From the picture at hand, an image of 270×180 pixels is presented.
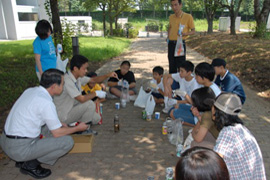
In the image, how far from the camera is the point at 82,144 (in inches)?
146

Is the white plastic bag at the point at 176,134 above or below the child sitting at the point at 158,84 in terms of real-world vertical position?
below

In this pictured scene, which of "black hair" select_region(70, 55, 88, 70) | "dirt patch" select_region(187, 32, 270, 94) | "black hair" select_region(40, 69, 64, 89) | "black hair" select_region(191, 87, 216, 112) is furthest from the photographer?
"dirt patch" select_region(187, 32, 270, 94)

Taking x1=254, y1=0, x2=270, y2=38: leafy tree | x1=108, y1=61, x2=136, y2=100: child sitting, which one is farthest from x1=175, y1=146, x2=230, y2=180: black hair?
x1=254, y1=0, x2=270, y2=38: leafy tree

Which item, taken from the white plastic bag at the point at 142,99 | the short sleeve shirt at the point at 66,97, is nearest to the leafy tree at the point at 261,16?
the white plastic bag at the point at 142,99

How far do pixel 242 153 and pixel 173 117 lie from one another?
2.52 meters

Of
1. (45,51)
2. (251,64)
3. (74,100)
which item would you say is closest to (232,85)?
(74,100)

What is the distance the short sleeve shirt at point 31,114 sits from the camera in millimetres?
2805

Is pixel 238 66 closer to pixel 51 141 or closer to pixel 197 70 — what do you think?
pixel 197 70

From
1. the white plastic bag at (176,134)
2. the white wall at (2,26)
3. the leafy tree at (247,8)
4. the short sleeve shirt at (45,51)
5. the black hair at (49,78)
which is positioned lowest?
the white plastic bag at (176,134)

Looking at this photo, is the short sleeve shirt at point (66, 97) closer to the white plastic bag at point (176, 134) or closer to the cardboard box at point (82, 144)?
the cardboard box at point (82, 144)

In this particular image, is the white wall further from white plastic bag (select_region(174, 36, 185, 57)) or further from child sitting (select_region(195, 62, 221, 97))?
child sitting (select_region(195, 62, 221, 97))

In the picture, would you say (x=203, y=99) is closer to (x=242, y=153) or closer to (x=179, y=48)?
(x=242, y=153)

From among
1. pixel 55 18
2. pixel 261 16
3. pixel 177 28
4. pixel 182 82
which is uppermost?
pixel 55 18

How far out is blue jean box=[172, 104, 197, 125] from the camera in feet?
14.6
